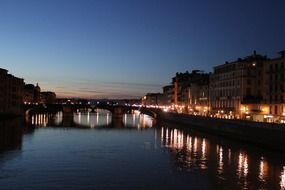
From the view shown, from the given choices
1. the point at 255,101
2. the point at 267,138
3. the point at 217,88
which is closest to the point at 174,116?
the point at 217,88

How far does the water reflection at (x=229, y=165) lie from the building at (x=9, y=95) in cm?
7787

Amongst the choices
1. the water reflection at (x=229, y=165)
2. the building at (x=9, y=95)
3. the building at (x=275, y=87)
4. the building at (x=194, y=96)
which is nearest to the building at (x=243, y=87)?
the building at (x=275, y=87)

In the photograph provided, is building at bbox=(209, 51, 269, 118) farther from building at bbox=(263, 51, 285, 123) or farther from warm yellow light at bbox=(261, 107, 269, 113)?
building at bbox=(263, 51, 285, 123)

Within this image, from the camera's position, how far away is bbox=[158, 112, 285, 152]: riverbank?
2420 inches

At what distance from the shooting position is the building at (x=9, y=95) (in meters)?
140

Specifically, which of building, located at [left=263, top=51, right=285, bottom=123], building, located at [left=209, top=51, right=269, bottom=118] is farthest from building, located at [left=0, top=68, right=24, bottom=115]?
building, located at [left=263, top=51, right=285, bottom=123]

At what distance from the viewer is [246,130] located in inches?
2918

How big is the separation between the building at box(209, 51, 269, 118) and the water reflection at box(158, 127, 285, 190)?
37.3 metres

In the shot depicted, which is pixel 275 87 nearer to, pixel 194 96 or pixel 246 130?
pixel 246 130

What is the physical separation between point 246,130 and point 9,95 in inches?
3592

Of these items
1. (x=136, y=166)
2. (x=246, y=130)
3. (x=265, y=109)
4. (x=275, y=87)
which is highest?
(x=275, y=87)

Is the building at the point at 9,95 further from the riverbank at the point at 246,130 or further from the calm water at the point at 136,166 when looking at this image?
the calm water at the point at 136,166

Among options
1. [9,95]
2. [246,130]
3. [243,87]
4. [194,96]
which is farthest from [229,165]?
[194,96]

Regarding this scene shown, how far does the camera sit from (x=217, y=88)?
13125 centimetres
